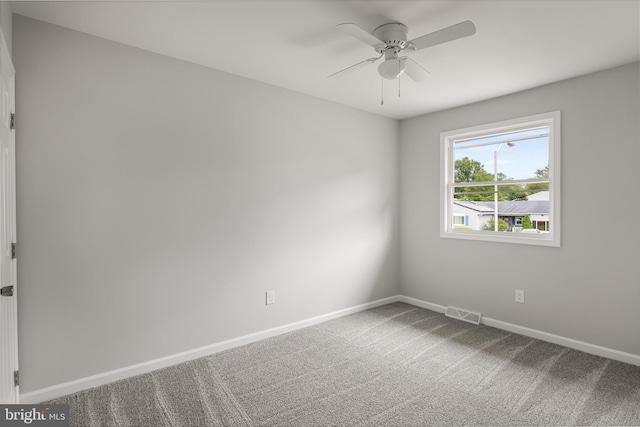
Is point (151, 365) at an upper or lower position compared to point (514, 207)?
lower

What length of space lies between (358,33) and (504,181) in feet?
8.43

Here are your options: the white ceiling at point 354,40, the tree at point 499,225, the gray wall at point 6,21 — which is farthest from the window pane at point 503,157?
the gray wall at point 6,21

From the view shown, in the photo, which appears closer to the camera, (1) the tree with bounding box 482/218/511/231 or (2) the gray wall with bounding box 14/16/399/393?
(2) the gray wall with bounding box 14/16/399/393

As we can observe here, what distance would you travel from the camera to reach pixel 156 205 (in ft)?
8.82

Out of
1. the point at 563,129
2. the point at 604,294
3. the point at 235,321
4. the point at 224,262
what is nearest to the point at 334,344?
the point at 235,321

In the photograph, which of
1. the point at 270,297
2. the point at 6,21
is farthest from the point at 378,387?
the point at 6,21

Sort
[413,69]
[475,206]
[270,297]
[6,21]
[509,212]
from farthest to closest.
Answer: [475,206], [509,212], [270,297], [413,69], [6,21]

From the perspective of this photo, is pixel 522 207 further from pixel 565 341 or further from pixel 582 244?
pixel 565 341

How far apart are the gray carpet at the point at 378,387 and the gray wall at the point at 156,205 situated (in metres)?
0.37

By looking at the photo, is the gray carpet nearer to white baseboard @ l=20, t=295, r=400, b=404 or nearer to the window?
white baseboard @ l=20, t=295, r=400, b=404

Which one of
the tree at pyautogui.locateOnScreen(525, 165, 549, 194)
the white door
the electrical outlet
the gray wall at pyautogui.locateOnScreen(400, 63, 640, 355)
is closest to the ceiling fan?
the gray wall at pyautogui.locateOnScreen(400, 63, 640, 355)

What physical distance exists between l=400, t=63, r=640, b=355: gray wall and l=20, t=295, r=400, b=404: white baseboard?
6.00 feet

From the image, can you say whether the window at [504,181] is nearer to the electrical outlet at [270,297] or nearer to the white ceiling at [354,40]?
the white ceiling at [354,40]

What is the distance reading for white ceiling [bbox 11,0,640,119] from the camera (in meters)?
2.07
